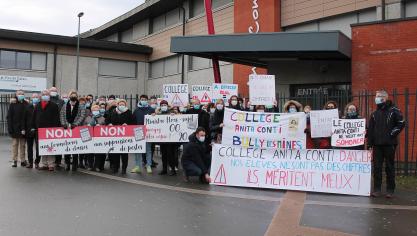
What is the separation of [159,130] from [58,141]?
2532 millimetres

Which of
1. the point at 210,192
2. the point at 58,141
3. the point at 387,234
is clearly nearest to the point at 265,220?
the point at 387,234

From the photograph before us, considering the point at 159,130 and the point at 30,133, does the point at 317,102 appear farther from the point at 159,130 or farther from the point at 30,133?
the point at 30,133

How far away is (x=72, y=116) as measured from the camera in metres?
11.8

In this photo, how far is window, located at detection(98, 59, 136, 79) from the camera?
32750 millimetres

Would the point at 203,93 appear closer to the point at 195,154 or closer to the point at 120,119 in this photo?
the point at 120,119

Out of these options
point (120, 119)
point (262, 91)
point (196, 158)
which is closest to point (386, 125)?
point (262, 91)

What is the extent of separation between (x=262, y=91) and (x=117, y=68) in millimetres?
23069

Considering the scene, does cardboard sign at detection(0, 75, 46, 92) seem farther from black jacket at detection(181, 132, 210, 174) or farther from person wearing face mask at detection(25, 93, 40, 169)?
black jacket at detection(181, 132, 210, 174)

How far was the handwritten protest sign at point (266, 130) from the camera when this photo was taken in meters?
10.2

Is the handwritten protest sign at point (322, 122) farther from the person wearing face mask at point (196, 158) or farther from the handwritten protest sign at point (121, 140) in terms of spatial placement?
the handwritten protest sign at point (121, 140)

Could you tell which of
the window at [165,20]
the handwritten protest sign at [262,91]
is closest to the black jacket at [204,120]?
the handwritten protest sign at [262,91]

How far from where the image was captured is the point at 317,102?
13.9 m

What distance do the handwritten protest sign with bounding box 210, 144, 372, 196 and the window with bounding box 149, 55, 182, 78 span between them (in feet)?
67.2

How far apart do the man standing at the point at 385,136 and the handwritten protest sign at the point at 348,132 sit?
0.26 meters
